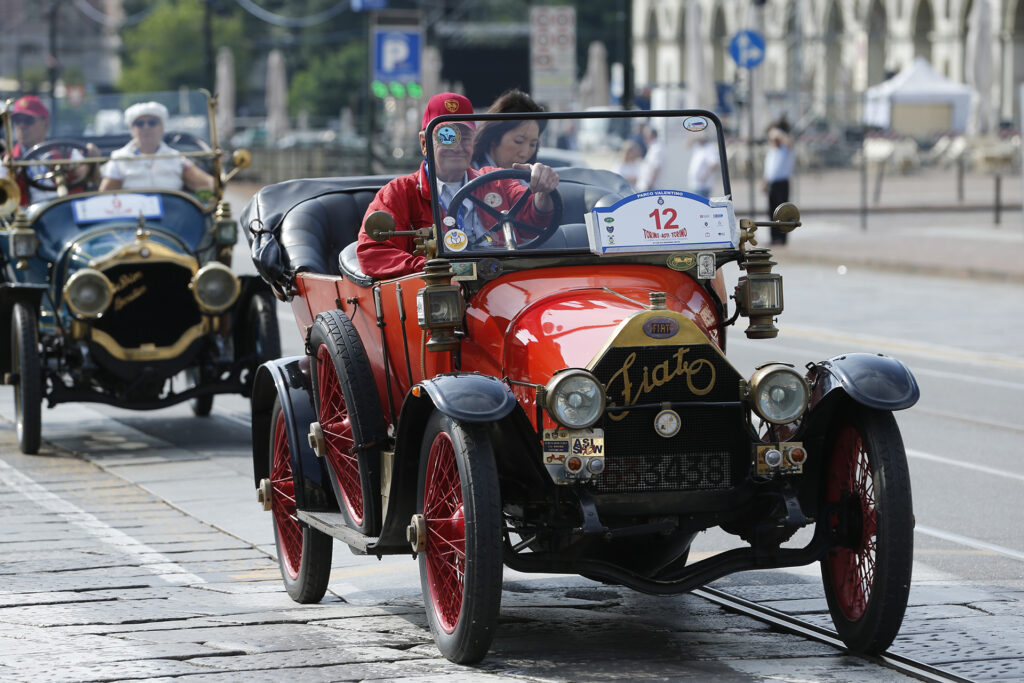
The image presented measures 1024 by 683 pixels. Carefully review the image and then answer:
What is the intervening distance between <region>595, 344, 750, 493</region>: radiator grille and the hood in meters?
0.13

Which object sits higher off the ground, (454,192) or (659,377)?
(454,192)

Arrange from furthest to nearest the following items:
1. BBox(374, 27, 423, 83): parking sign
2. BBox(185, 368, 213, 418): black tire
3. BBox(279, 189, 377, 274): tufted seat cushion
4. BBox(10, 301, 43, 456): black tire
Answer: BBox(374, 27, 423, 83): parking sign → BBox(185, 368, 213, 418): black tire → BBox(10, 301, 43, 456): black tire → BBox(279, 189, 377, 274): tufted seat cushion

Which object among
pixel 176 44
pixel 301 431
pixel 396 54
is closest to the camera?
pixel 301 431

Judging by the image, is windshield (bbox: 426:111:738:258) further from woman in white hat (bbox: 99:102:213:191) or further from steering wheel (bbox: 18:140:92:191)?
steering wheel (bbox: 18:140:92:191)

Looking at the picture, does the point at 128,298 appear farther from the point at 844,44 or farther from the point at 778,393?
the point at 844,44

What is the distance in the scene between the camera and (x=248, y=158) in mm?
11453

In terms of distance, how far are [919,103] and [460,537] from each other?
5393 cm

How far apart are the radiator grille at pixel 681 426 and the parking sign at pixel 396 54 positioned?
82.7 ft

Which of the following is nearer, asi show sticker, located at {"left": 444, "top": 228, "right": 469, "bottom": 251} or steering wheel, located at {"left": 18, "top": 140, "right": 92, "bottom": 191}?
asi show sticker, located at {"left": 444, "top": 228, "right": 469, "bottom": 251}

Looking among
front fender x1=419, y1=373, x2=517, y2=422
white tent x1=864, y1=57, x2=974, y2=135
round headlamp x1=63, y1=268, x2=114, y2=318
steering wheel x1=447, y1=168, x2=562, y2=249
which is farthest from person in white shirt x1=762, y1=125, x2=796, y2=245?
white tent x1=864, y1=57, x2=974, y2=135

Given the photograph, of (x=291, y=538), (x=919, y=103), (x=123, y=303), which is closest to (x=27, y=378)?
(x=123, y=303)

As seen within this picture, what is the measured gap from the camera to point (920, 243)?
80.5ft

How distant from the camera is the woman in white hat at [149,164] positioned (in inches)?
457

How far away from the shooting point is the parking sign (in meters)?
30.0
